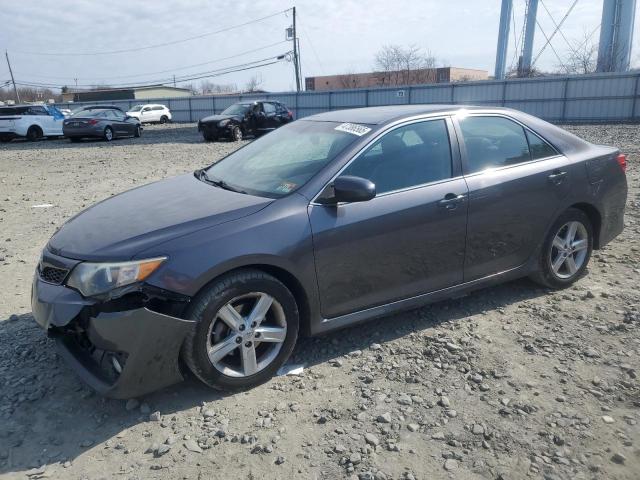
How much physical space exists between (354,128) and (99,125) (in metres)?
19.9

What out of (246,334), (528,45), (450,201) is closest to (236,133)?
(450,201)

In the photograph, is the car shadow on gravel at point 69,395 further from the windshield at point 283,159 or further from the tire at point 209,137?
the tire at point 209,137

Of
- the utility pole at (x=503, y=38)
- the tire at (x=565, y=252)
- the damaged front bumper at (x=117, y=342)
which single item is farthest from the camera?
the utility pole at (x=503, y=38)

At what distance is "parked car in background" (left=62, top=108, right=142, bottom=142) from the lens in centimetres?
2083

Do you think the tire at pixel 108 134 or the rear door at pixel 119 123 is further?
the rear door at pixel 119 123

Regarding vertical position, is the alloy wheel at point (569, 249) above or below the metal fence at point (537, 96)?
below

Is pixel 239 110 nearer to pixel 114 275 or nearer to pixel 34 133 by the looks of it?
pixel 34 133

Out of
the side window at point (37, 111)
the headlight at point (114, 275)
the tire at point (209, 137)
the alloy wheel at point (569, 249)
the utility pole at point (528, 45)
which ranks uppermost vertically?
the utility pole at point (528, 45)

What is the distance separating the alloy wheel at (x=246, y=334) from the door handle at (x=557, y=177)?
2.54 metres

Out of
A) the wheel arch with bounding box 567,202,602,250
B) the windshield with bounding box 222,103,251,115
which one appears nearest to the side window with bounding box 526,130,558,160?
the wheel arch with bounding box 567,202,602,250

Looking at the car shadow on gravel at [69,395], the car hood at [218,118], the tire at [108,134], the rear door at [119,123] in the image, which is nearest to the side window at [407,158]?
the car shadow on gravel at [69,395]

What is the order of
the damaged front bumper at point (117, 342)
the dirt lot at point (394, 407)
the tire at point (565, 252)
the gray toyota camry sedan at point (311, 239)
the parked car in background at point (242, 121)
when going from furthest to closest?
the parked car in background at point (242, 121) → the tire at point (565, 252) → the gray toyota camry sedan at point (311, 239) → the damaged front bumper at point (117, 342) → the dirt lot at point (394, 407)

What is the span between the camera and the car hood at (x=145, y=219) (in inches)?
119

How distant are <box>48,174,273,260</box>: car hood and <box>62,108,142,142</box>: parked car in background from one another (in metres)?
19.0
